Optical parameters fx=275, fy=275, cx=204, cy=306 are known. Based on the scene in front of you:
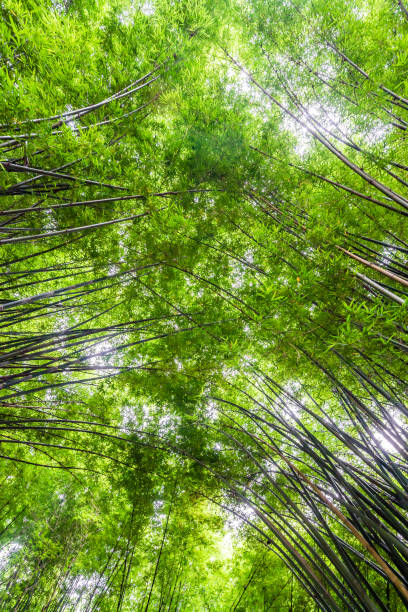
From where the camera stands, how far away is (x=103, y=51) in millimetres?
1729

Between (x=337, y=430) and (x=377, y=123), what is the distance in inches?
78.6

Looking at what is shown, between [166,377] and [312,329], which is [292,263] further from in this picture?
[166,377]

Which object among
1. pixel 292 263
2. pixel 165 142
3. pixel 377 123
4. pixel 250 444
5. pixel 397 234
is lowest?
pixel 250 444

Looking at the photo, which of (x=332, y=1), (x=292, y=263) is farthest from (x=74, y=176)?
(x=332, y=1)

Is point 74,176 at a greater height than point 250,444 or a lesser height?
greater

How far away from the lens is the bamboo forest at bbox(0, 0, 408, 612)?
4.51 ft

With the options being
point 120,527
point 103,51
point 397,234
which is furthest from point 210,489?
point 103,51

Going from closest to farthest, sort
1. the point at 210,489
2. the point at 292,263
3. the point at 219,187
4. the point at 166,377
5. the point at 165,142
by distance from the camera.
→ the point at 292,263 → the point at 165,142 → the point at 219,187 → the point at 166,377 → the point at 210,489

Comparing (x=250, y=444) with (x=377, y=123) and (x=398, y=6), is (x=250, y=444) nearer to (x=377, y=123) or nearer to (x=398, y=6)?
(x=377, y=123)

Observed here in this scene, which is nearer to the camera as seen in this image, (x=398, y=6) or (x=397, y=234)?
(x=398, y=6)

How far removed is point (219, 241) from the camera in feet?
9.05

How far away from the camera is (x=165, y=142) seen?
2.09m

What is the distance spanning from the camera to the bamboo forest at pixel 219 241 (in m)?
1.37

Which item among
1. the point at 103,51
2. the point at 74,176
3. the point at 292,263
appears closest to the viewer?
the point at 74,176
